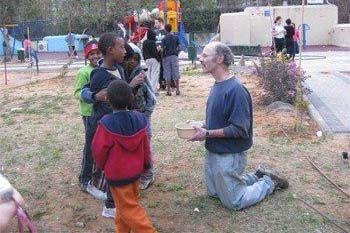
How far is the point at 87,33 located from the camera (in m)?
35.1

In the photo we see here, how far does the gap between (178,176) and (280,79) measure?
4.40m

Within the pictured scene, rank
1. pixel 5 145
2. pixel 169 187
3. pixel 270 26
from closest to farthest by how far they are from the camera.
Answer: pixel 169 187, pixel 5 145, pixel 270 26

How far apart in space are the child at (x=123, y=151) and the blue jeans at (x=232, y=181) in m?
0.88

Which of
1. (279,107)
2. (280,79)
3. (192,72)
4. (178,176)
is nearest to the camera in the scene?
(178,176)

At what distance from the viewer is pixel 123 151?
399 cm

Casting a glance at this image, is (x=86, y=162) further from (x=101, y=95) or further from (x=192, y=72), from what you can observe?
(x=192, y=72)

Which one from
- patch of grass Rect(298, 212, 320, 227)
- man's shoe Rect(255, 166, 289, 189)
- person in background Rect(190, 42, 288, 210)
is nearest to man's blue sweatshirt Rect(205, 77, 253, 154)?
person in background Rect(190, 42, 288, 210)

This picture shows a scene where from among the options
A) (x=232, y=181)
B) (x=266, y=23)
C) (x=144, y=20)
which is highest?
(x=266, y=23)

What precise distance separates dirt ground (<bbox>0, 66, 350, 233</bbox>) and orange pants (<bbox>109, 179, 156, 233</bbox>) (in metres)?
0.48

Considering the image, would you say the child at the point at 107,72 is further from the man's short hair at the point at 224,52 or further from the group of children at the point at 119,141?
the man's short hair at the point at 224,52

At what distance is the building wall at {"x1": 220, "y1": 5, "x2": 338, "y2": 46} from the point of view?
2931 centimetres

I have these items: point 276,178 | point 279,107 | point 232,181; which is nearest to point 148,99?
point 232,181

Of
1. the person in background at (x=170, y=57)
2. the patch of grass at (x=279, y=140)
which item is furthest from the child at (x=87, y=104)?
the person in background at (x=170, y=57)

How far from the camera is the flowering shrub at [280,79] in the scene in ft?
31.2
